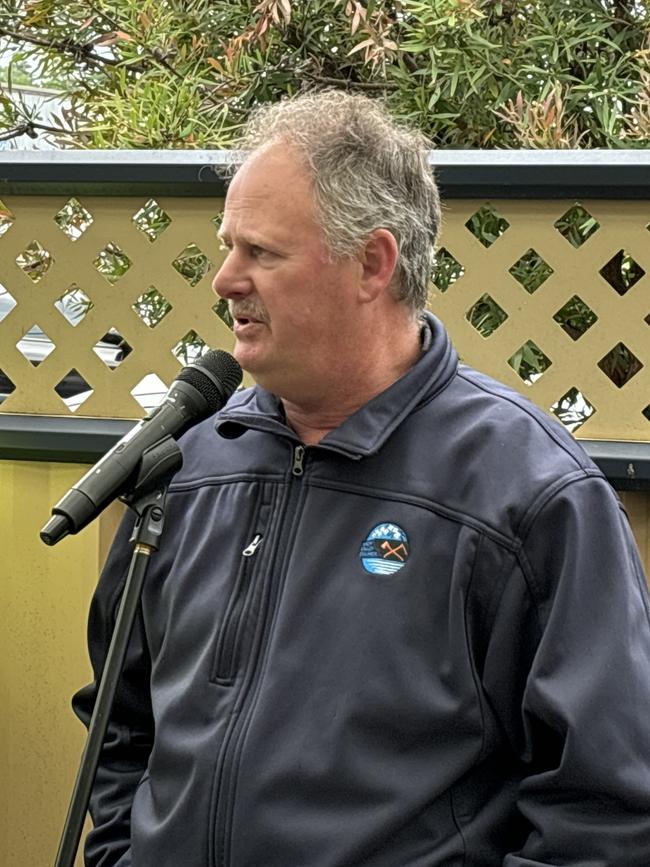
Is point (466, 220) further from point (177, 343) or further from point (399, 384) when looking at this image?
point (399, 384)

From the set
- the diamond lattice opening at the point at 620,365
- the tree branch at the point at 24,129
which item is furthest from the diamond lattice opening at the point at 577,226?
the tree branch at the point at 24,129

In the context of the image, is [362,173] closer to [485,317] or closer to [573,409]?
[573,409]

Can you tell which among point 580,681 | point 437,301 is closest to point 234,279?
point 580,681

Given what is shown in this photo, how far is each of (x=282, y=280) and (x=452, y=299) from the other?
2.62ft

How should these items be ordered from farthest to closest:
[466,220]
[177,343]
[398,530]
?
[177,343] < [466,220] < [398,530]

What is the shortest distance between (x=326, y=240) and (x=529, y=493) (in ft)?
1.35

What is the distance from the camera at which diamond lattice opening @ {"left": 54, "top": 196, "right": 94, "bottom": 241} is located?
2.85 metres

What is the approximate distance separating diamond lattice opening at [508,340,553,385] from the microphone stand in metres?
1.05

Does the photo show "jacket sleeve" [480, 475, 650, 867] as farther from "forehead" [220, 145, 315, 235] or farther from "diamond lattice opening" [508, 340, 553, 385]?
"diamond lattice opening" [508, 340, 553, 385]

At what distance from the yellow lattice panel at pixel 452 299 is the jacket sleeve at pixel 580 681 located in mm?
753

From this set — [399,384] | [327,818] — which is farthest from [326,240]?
[327,818]

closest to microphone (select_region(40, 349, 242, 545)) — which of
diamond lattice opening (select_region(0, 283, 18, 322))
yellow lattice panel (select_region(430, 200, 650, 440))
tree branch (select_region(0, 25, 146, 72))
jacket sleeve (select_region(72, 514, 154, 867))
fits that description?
jacket sleeve (select_region(72, 514, 154, 867))

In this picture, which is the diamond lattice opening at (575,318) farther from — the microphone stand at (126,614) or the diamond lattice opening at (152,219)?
the microphone stand at (126,614)

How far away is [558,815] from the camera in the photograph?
172cm
